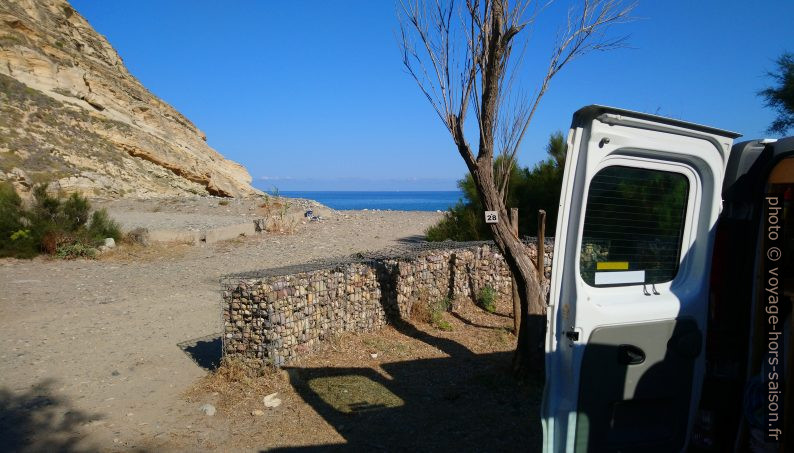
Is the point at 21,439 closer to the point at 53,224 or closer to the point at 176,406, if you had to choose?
the point at 176,406

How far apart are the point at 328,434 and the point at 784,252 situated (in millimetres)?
3633

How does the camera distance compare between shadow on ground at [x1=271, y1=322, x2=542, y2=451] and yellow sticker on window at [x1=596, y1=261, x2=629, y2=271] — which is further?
shadow on ground at [x1=271, y1=322, x2=542, y2=451]

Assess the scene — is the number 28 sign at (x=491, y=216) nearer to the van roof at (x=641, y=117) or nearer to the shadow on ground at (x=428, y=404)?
the shadow on ground at (x=428, y=404)

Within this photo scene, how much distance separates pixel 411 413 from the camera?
17.9 ft

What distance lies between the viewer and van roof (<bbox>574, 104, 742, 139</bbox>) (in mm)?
2887

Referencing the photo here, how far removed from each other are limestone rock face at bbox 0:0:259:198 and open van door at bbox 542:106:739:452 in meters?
24.0

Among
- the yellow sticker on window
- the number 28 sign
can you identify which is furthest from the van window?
the number 28 sign

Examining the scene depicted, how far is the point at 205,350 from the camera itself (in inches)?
293

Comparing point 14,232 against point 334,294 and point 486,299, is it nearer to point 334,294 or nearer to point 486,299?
point 334,294

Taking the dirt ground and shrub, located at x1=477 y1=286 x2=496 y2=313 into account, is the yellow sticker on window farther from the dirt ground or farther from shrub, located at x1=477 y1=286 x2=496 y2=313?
shrub, located at x1=477 y1=286 x2=496 y2=313

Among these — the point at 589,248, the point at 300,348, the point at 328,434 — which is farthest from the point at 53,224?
the point at 589,248

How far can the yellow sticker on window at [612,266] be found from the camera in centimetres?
308

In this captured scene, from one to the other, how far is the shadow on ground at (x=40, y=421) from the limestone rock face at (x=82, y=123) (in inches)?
763

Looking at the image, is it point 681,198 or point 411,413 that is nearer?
point 681,198
